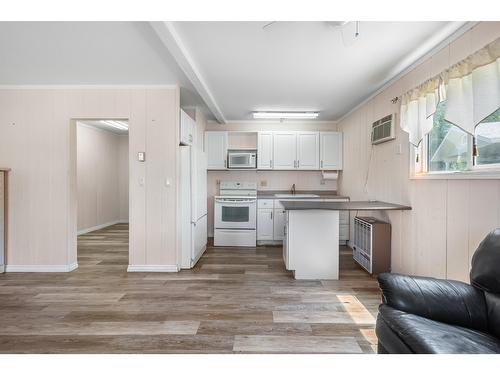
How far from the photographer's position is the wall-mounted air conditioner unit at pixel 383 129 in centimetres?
312

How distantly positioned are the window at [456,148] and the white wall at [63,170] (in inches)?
113

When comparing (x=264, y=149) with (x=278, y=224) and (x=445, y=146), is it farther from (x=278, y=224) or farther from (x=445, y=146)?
(x=445, y=146)

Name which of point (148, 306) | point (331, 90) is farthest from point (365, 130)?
point (148, 306)

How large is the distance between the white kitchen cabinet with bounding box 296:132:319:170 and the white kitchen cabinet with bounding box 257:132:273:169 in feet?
1.80

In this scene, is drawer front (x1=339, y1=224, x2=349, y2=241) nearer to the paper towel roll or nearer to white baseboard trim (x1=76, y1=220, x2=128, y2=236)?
the paper towel roll

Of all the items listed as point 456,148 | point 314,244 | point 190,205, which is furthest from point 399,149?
point 190,205

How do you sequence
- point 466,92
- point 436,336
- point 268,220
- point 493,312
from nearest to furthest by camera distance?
point 436,336 < point 493,312 < point 466,92 < point 268,220

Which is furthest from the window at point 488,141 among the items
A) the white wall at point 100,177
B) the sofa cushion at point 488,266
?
the white wall at point 100,177

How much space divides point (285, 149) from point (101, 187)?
180 inches

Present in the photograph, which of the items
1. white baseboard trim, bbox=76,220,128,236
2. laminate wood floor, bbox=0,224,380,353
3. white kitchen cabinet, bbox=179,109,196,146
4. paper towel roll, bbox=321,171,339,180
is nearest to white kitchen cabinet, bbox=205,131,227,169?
white kitchen cabinet, bbox=179,109,196,146

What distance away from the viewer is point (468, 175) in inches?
78.5

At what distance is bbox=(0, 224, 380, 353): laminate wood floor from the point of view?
1.83m
